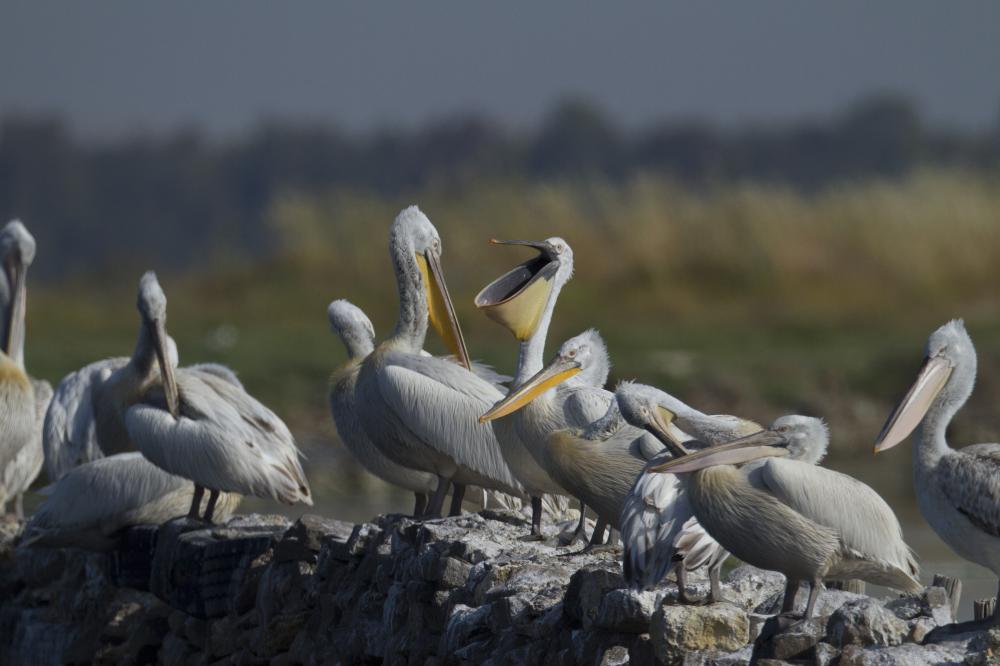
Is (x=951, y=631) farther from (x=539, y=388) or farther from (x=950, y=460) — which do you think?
(x=539, y=388)

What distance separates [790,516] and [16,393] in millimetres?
4318

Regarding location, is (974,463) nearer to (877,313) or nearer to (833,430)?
(833,430)

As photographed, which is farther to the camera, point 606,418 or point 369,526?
point 369,526

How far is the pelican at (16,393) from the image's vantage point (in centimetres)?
750

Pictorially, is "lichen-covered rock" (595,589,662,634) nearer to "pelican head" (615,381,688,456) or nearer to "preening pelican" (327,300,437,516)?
"pelican head" (615,381,688,456)

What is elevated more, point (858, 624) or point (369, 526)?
point (858, 624)

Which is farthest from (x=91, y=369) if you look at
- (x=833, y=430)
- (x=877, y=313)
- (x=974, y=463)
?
(x=877, y=313)

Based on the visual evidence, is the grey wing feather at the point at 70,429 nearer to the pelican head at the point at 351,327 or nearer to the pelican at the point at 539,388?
the pelican head at the point at 351,327

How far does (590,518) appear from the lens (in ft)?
20.6

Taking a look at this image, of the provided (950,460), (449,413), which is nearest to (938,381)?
(950,460)

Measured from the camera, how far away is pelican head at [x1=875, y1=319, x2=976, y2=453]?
425 centimetres

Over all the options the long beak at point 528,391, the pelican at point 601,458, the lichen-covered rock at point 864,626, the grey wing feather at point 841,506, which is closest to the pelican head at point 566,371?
the long beak at point 528,391

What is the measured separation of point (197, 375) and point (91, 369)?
129 cm

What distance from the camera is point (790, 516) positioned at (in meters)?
4.02
